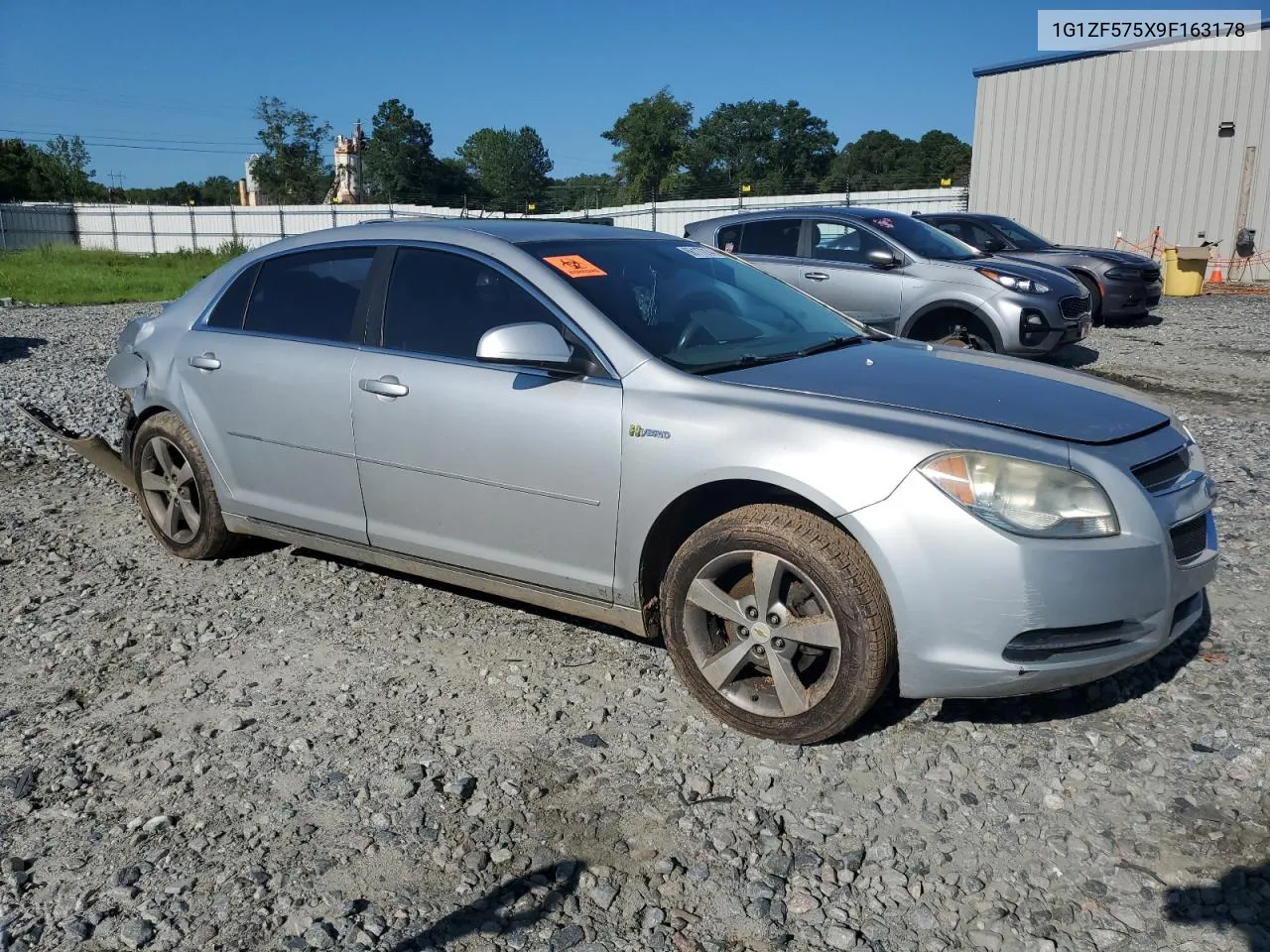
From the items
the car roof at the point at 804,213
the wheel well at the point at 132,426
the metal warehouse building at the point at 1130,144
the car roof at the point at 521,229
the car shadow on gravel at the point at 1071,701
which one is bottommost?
the car shadow on gravel at the point at 1071,701

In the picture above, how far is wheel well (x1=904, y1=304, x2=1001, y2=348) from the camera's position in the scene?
1004cm

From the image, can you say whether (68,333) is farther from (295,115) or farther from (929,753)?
(295,115)

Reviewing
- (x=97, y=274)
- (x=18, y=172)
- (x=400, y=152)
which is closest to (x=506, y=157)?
(x=400, y=152)

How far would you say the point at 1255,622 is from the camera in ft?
14.2

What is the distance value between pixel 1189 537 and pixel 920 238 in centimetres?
808

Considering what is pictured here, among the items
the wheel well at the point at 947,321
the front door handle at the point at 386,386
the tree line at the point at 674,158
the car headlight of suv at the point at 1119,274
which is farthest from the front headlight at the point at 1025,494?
the tree line at the point at 674,158

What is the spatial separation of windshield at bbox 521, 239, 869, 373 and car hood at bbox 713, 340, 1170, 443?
0.17 m

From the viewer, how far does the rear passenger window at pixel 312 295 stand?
14.9 feet

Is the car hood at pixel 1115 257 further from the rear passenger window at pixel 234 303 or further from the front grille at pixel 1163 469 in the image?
the rear passenger window at pixel 234 303

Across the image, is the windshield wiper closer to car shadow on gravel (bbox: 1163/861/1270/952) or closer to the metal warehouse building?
car shadow on gravel (bbox: 1163/861/1270/952)

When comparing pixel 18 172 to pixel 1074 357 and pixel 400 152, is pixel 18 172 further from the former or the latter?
pixel 1074 357

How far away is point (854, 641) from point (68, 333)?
577 inches

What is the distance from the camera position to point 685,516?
369cm

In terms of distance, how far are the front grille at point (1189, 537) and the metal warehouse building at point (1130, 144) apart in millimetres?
23903
